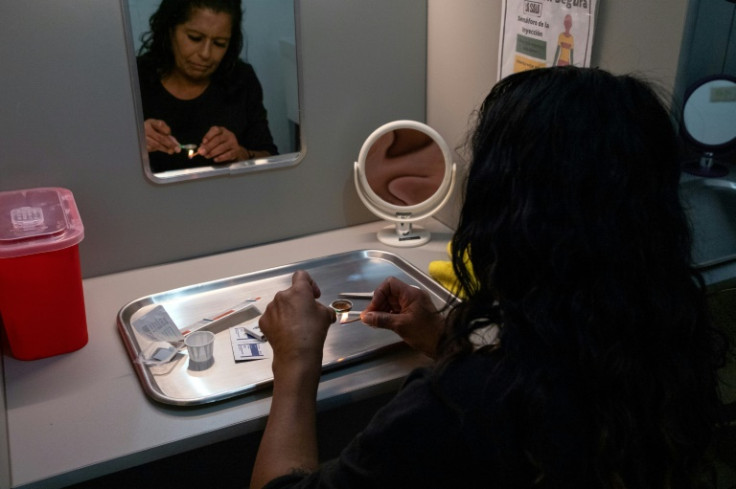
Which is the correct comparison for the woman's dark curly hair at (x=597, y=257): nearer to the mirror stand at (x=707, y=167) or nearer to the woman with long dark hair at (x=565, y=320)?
the woman with long dark hair at (x=565, y=320)

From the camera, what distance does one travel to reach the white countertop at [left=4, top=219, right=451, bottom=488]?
90 centimetres

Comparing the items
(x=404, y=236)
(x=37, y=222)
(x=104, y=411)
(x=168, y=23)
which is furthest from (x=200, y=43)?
(x=104, y=411)

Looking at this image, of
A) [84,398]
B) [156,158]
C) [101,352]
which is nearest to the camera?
[84,398]

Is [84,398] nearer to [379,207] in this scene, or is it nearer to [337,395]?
[337,395]

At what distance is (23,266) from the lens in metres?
1.04

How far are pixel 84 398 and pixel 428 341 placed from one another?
525 mm

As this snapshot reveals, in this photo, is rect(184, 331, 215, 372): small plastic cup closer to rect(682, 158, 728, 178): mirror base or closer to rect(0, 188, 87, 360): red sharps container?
rect(0, 188, 87, 360): red sharps container

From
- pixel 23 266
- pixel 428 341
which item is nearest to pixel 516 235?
pixel 428 341

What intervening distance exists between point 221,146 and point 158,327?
0.41m

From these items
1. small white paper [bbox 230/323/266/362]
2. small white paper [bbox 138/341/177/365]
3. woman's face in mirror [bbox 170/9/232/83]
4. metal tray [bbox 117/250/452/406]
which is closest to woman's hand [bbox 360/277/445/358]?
metal tray [bbox 117/250/452/406]

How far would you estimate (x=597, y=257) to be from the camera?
0.70m

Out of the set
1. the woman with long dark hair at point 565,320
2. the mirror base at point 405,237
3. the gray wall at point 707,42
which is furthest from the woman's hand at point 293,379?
the gray wall at point 707,42

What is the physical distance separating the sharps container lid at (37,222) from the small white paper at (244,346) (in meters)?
0.29

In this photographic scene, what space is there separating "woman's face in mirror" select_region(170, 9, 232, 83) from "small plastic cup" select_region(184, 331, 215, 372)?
528mm
